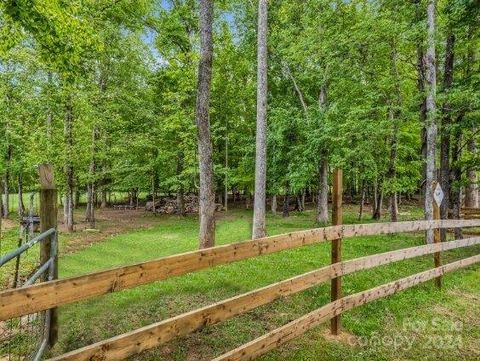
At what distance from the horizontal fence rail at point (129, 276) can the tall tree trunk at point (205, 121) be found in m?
5.41

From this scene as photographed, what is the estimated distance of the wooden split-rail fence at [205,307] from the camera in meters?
2.21

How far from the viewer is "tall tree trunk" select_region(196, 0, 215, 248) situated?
29.8 feet

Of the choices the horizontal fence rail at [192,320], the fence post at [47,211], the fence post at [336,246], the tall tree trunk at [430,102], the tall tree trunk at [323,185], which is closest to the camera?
the horizontal fence rail at [192,320]

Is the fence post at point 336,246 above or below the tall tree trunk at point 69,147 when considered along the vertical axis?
below

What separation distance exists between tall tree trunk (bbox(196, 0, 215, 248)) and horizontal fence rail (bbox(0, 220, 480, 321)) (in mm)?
5412

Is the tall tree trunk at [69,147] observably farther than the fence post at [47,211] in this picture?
Yes

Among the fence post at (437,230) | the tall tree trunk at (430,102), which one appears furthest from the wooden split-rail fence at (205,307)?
the tall tree trunk at (430,102)

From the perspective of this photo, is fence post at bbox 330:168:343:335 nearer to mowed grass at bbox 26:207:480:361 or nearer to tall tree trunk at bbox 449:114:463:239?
mowed grass at bbox 26:207:480:361

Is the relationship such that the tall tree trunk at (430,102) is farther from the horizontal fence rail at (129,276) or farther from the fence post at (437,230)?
the horizontal fence rail at (129,276)

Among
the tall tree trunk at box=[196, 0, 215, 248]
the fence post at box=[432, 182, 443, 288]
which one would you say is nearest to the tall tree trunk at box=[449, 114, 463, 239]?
the fence post at box=[432, 182, 443, 288]

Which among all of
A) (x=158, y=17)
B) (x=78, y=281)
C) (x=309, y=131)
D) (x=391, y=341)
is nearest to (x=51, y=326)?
(x=78, y=281)

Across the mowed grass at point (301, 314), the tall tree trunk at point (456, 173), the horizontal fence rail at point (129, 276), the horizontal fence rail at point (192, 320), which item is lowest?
the mowed grass at point (301, 314)

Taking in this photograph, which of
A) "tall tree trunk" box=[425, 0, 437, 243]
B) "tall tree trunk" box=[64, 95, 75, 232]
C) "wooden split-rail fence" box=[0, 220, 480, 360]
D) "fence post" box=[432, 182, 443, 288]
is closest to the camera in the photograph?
"wooden split-rail fence" box=[0, 220, 480, 360]

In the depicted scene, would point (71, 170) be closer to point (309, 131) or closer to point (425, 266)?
point (309, 131)
